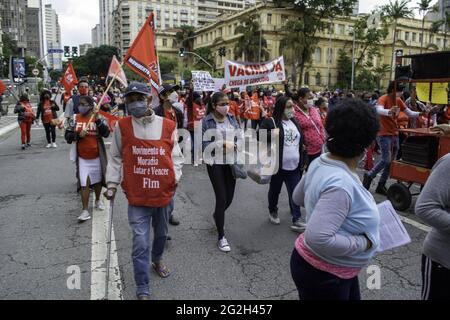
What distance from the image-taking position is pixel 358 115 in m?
2.02

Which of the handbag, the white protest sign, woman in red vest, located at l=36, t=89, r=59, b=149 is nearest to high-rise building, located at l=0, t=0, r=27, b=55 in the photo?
woman in red vest, located at l=36, t=89, r=59, b=149

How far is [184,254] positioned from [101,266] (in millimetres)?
879

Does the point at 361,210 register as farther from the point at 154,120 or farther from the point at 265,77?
the point at 265,77

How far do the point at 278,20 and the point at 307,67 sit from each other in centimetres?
982

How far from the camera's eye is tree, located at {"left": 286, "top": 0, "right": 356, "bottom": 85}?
55.5m

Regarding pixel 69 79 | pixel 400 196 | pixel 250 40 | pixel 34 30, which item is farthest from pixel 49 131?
pixel 34 30

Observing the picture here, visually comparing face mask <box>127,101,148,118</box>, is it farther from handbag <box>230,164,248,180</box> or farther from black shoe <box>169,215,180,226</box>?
black shoe <box>169,215,180,226</box>

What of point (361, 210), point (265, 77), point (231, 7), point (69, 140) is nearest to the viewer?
point (361, 210)

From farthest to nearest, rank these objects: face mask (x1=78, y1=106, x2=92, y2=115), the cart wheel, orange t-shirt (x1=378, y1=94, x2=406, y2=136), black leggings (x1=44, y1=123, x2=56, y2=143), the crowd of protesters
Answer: black leggings (x1=44, y1=123, x2=56, y2=143), orange t-shirt (x1=378, y1=94, x2=406, y2=136), the cart wheel, face mask (x1=78, y1=106, x2=92, y2=115), the crowd of protesters

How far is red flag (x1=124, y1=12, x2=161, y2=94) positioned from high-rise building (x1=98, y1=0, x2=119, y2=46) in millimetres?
182939

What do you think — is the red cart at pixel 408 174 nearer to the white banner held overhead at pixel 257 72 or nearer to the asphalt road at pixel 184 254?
the asphalt road at pixel 184 254

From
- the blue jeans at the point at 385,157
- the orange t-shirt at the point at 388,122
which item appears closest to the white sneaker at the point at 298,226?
the blue jeans at the point at 385,157
